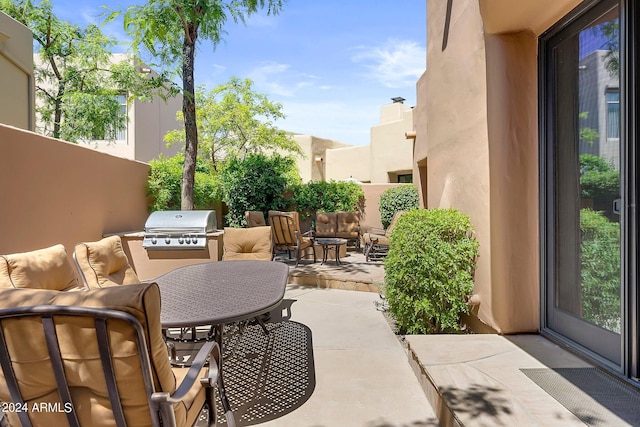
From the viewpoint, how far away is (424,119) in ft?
28.0

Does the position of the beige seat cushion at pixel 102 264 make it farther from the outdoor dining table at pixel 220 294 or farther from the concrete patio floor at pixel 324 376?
the concrete patio floor at pixel 324 376

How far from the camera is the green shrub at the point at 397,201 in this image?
9547 millimetres

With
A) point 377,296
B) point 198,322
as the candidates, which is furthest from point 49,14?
point 198,322

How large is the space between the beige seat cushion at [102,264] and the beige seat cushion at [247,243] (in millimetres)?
1801

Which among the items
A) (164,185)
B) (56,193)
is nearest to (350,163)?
(164,185)

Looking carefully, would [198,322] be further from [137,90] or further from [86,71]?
[86,71]

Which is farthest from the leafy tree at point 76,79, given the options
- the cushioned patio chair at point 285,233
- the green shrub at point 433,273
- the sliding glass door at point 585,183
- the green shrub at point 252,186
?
the sliding glass door at point 585,183

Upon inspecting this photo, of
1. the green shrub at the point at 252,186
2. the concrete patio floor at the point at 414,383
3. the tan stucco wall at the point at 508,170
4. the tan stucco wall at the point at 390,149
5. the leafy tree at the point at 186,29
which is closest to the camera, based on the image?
the concrete patio floor at the point at 414,383

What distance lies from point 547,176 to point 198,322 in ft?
9.39

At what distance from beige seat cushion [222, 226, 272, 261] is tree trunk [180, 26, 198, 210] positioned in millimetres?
2188

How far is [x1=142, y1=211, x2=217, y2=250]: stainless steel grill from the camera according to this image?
544cm

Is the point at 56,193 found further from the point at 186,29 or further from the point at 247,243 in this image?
the point at 186,29

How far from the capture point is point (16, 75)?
759 cm

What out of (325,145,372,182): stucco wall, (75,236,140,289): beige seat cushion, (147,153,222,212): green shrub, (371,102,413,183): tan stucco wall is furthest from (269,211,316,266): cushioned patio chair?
(325,145,372,182): stucco wall
